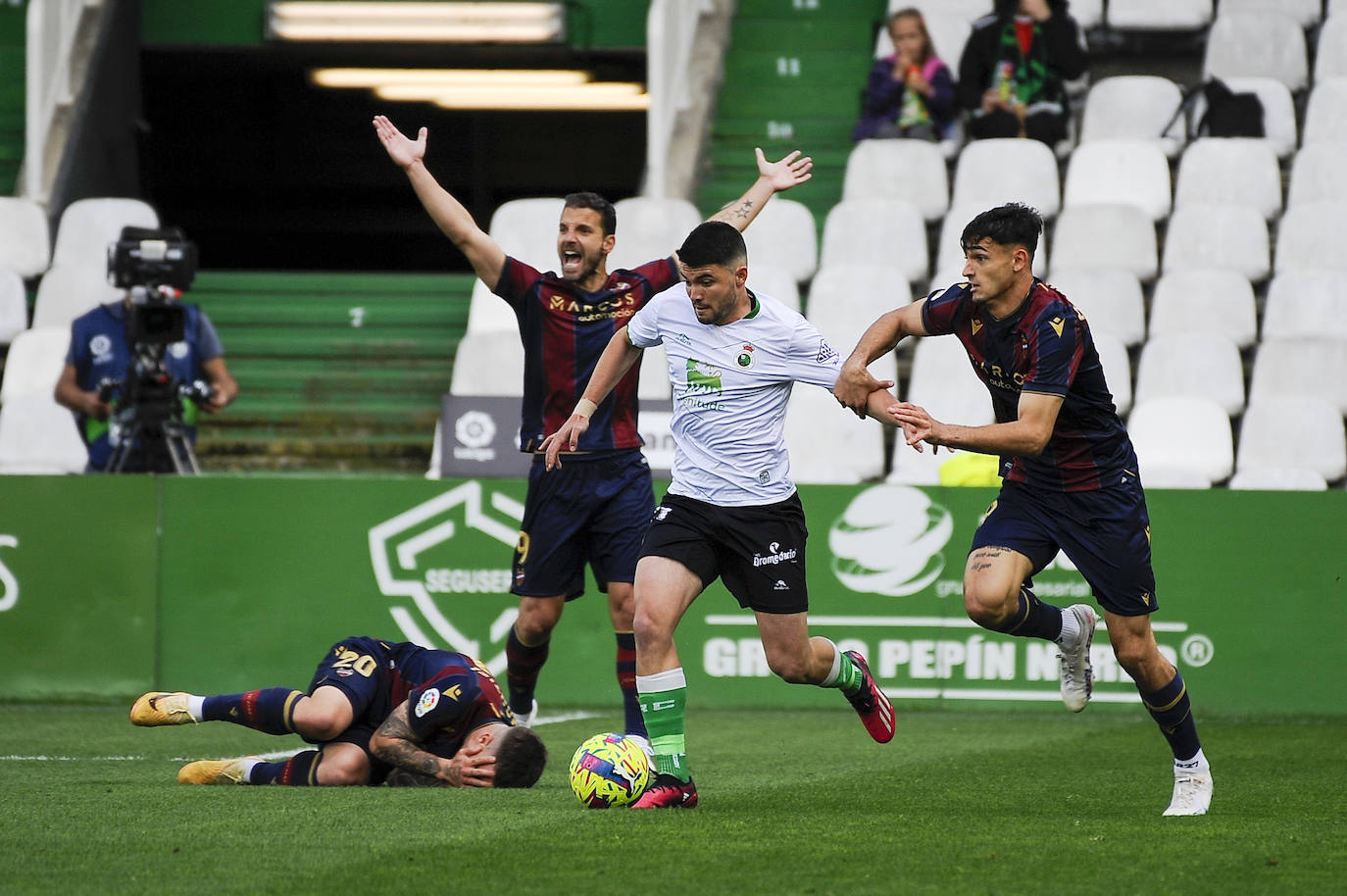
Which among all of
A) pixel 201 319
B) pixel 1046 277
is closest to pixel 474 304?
pixel 201 319

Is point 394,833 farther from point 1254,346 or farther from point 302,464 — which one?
point 1254,346

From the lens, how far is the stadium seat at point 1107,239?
13.2 m

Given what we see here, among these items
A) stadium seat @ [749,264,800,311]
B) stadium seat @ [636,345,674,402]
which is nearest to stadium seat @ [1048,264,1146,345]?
stadium seat @ [749,264,800,311]

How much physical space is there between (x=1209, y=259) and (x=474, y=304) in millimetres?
5323

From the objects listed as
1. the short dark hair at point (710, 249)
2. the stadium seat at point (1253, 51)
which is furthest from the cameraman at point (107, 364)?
the stadium seat at point (1253, 51)

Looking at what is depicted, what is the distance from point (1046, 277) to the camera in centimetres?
1307

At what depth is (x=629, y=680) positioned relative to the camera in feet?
25.6

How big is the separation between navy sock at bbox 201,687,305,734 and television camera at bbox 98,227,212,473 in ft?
12.7

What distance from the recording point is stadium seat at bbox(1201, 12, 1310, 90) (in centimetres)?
1505

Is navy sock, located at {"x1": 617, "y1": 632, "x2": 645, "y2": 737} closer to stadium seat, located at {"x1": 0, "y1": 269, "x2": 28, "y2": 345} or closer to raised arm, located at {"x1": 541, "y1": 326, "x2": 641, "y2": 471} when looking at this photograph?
raised arm, located at {"x1": 541, "y1": 326, "x2": 641, "y2": 471}

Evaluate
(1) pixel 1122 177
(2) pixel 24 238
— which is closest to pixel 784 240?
(1) pixel 1122 177

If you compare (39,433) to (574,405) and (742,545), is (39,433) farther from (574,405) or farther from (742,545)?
(742,545)

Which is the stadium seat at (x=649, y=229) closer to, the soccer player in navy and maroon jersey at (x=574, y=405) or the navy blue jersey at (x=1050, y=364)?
the soccer player in navy and maroon jersey at (x=574, y=405)

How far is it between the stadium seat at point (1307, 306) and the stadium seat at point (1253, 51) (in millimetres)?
2783
